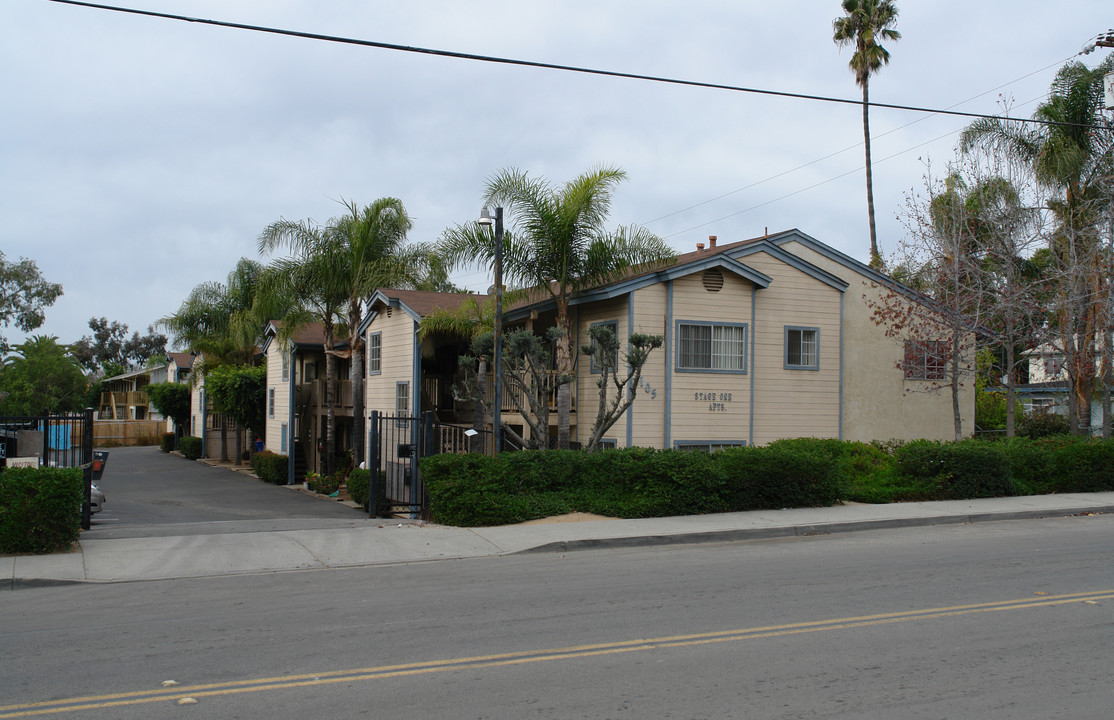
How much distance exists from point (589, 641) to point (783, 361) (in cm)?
1594

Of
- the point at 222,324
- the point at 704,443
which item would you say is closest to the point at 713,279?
the point at 704,443

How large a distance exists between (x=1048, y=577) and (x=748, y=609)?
3905 millimetres

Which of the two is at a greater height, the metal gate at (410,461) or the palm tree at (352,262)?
the palm tree at (352,262)

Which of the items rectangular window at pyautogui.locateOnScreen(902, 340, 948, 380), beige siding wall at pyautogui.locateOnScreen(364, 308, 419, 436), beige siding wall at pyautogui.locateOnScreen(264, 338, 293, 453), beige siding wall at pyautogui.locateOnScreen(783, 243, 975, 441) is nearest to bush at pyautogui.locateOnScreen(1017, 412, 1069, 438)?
beige siding wall at pyautogui.locateOnScreen(783, 243, 975, 441)

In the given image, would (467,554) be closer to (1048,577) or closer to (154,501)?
(1048,577)

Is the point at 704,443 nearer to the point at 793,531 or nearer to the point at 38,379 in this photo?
the point at 793,531

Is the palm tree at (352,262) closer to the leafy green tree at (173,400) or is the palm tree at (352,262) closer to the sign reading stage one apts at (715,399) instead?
the sign reading stage one apts at (715,399)

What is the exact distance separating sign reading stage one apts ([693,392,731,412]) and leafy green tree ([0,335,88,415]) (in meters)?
53.2

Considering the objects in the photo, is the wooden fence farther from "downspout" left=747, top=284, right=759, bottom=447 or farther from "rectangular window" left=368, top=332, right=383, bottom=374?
"downspout" left=747, top=284, right=759, bottom=447

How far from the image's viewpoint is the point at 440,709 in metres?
5.58

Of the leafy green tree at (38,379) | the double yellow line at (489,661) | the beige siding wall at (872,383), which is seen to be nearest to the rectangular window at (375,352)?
the beige siding wall at (872,383)

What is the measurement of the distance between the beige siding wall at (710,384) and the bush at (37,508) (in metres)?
12.7

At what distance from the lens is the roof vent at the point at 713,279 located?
2119 cm

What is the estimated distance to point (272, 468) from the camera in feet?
114
